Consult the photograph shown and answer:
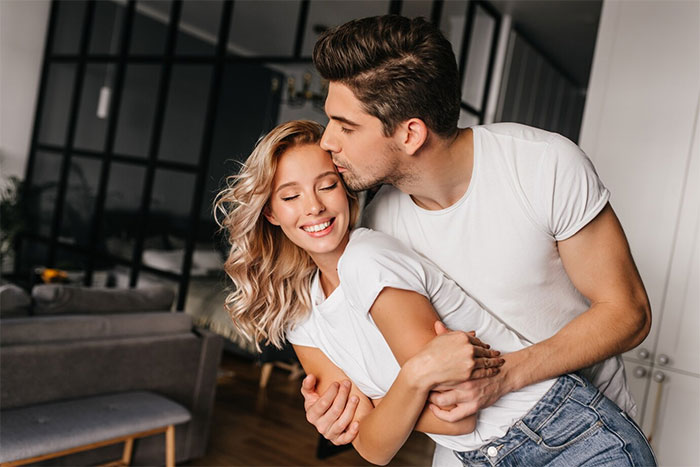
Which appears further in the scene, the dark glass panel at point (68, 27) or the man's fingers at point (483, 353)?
the dark glass panel at point (68, 27)

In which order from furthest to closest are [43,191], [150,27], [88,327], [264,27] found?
[43,191] → [150,27] → [264,27] → [88,327]

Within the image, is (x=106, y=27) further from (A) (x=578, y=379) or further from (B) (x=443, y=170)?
(A) (x=578, y=379)

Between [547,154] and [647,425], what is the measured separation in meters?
1.90

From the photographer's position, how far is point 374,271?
1194 millimetres

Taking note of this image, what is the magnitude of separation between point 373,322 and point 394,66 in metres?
0.54

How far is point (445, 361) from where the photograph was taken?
1097 mm

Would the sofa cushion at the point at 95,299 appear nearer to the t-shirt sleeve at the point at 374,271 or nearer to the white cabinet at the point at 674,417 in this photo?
the t-shirt sleeve at the point at 374,271

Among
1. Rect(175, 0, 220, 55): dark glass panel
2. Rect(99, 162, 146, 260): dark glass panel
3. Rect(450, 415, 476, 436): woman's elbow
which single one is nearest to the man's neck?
Rect(450, 415, 476, 436): woman's elbow

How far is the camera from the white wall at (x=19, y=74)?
601 cm

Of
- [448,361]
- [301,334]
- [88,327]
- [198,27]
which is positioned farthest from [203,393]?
[198,27]

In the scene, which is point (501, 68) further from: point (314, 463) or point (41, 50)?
point (41, 50)

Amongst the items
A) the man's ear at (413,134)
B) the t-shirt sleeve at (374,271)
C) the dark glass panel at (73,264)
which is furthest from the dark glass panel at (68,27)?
the t-shirt sleeve at (374,271)

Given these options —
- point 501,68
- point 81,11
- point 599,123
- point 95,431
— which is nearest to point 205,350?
point 95,431

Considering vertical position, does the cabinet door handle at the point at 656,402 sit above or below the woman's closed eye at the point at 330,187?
below
